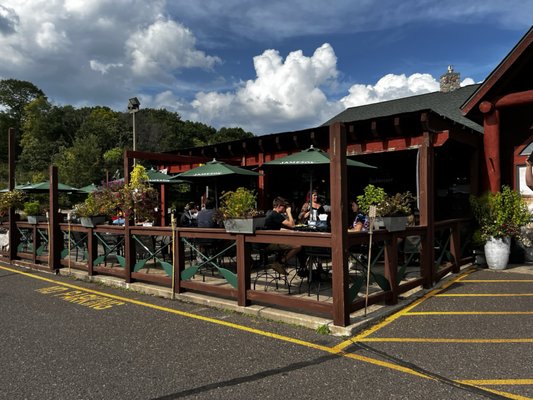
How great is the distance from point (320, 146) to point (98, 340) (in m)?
7.61

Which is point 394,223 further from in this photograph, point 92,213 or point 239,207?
point 92,213

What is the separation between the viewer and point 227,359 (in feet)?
Answer: 12.2

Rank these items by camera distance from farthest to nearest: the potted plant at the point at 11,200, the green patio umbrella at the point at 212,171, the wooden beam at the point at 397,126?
1. the potted plant at the point at 11,200
2. the wooden beam at the point at 397,126
3. the green patio umbrella at the point at 212,171

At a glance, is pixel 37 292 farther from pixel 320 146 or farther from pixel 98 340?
pixel 320 146

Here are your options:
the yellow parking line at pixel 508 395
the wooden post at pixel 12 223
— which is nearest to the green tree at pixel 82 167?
the wooden post at pixel 12 223

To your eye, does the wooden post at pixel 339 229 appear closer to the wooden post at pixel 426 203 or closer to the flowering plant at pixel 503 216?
the wooden post at pixel 426 203

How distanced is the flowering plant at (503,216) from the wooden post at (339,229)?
4817 millimetres

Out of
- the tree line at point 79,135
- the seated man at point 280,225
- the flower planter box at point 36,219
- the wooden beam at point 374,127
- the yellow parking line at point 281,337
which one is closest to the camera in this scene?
the yellow parking line at point 281,337

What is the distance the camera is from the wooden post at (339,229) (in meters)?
4.35

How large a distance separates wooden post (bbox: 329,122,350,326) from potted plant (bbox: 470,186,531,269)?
4776 millimetres

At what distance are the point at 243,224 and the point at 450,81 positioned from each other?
50.5 ft

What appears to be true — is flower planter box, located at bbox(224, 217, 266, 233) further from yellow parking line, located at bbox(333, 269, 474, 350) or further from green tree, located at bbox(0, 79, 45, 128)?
green tree, located at bbox(0, 79, 45, 128)

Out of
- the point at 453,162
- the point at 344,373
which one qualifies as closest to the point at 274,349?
the point at 344,373

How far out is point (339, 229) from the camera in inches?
171
